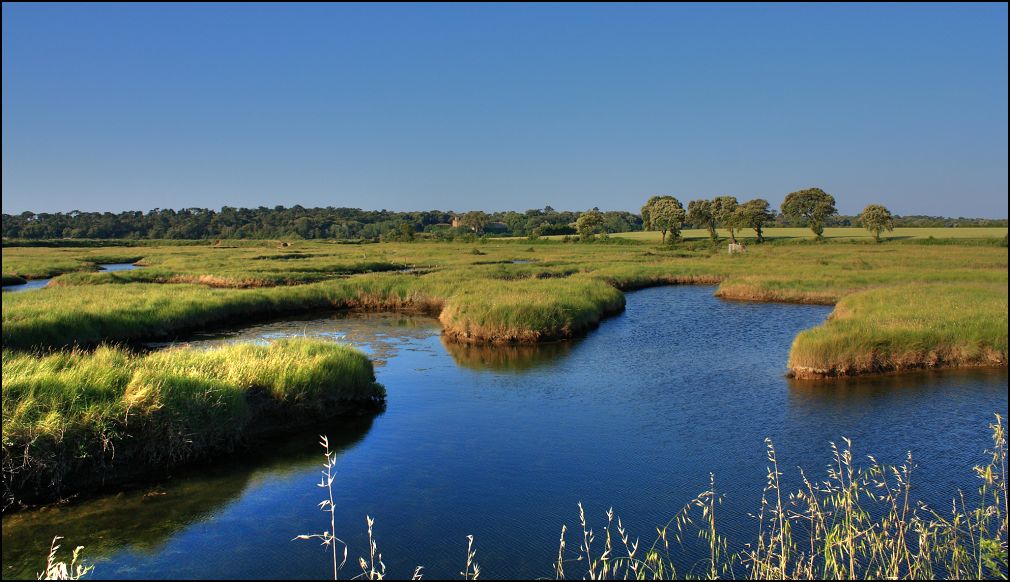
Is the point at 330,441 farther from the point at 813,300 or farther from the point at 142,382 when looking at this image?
the point at 813,300

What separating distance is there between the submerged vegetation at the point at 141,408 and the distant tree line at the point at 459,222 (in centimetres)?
8074

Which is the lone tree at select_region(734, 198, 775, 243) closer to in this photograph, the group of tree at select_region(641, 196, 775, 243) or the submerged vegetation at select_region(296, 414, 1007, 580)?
the group of tree at select_region(641, 196, 775, 243)

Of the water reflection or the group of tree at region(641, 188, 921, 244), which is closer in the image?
the water reflection

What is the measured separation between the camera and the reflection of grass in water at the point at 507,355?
21.5 m

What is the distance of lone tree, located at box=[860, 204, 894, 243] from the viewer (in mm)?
85438

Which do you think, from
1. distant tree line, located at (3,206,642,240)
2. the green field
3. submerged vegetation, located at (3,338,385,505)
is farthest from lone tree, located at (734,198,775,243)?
submerged vegetation, located at (3,338,385,505)

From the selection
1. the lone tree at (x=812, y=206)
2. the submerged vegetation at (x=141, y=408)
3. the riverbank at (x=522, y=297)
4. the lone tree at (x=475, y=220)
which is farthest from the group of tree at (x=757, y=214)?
the submerged vegetation at (x=141, y=408)

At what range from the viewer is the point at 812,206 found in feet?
300

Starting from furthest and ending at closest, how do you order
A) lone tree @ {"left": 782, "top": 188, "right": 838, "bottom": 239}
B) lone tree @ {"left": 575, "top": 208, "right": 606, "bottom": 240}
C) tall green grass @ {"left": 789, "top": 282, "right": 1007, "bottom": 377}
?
lone tree @ {"left": 575, "top": 208, "right": 606, "bottom": 240}, lone tree @ {"left": 782, "top": 188, "right": 838, "bottom": 239}, tall green grass @ {"left": 789, "top": 282, "right": 1007, "bottom": 377}

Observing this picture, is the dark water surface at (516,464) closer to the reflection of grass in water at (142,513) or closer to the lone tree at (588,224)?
the reflection of grass in water at (142,513)

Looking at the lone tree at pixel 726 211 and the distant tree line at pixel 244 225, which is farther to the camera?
the distant tree line at pixel 244 225

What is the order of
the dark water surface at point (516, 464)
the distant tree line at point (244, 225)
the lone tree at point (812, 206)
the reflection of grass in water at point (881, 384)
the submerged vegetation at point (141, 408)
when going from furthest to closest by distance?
the distant tree line at point (244, 225)
the lone tree at point (812, 206)
the reflection of grass in water at point (881, 384)
the submerged vegetation at point (141, 408)
the dark water surface at point (516, 464)

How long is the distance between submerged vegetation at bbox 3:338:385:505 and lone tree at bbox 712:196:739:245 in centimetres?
7990

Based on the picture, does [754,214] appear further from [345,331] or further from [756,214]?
[345,331]
